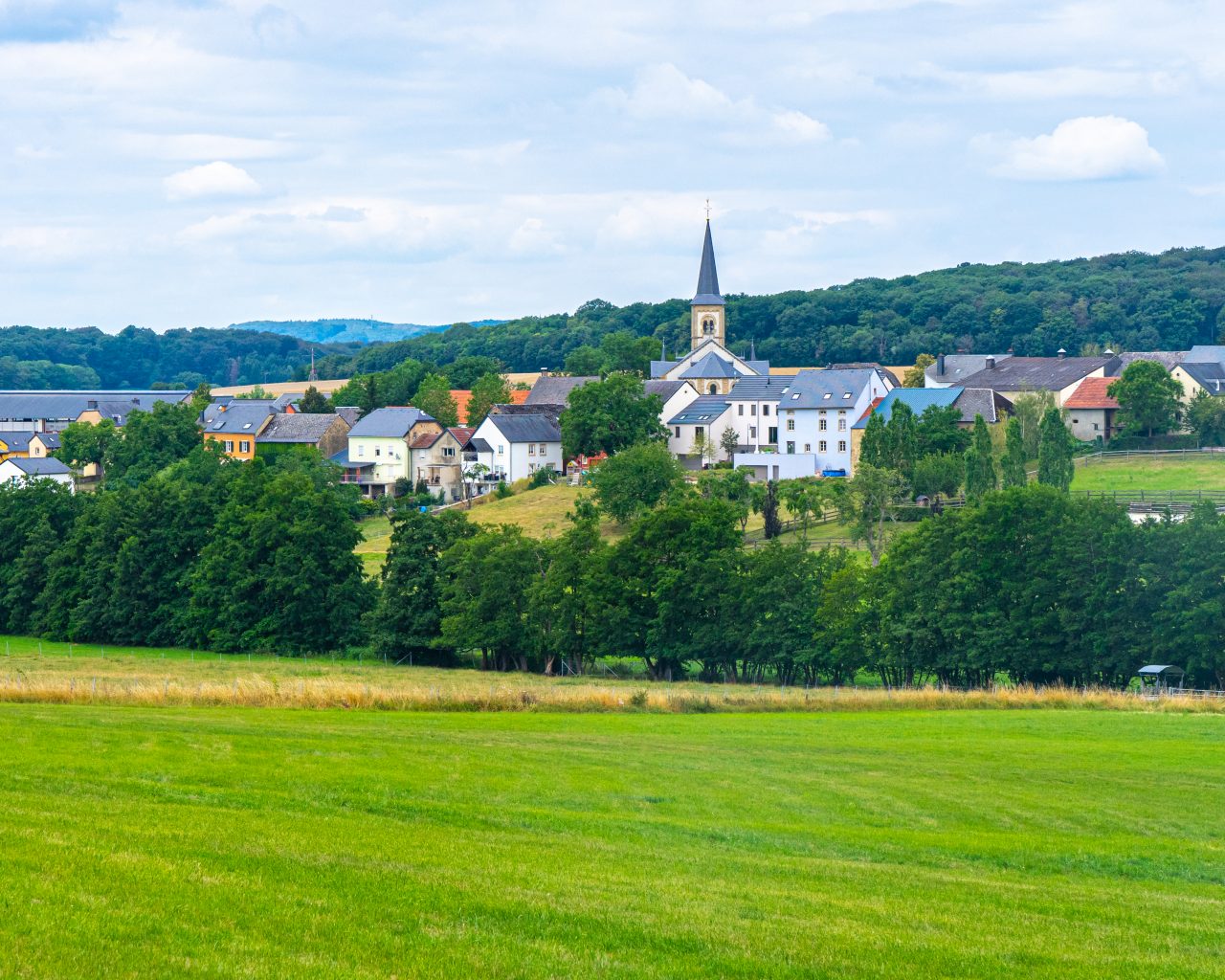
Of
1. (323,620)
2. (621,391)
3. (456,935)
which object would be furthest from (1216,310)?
(456,935)

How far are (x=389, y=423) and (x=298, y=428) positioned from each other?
39.6 feet

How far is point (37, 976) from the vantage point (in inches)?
390

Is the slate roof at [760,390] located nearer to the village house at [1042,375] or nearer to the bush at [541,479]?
the village house at [1042,375]

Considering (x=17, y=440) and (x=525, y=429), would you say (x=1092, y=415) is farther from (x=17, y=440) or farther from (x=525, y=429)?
(x=17, y=440)

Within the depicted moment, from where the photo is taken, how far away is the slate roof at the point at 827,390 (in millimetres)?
A: 103750

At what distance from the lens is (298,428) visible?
123375 millimetres

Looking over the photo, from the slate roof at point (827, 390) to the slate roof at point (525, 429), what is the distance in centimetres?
1786

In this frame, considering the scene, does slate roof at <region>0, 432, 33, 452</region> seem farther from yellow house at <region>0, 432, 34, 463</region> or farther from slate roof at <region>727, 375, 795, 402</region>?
slate roof at <region>727, 375, 795, 402</region>

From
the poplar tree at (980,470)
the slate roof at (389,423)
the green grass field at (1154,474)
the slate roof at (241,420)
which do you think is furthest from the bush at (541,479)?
the green grass field at (1154,474)

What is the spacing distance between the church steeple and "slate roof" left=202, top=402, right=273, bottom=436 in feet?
151

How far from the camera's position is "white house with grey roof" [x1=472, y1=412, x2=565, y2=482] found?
110312 millimetres

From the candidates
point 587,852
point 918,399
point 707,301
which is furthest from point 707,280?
point 587,852

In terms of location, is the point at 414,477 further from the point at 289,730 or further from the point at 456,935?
the point at 456,935

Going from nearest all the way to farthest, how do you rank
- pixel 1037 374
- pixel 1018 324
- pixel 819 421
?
pixel 819 421, pixel 1037 374, pixel 1018 324
